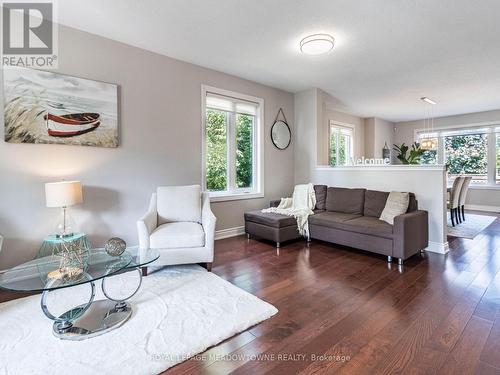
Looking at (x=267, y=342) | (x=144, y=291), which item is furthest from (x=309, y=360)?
(x=144, y=291)

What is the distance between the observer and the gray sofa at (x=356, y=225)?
3.07m

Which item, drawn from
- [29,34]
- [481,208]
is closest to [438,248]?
[481,208]

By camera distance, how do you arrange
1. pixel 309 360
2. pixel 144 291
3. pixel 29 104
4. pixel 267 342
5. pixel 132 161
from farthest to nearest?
pixel 132 161 < pixel 29 104 < pixel 144 291 < pixel 267 342 < pixel 309 360

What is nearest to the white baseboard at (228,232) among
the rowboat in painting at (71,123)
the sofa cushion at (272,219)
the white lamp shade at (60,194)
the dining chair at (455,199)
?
the sofa cushion at (272,219)

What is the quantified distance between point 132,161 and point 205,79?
5.58 feet

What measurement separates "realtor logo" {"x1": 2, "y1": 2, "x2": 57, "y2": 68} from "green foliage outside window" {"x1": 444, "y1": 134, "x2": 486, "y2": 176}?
30.0 ft

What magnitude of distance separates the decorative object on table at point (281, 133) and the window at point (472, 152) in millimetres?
4483

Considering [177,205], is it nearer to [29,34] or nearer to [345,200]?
[29,34]

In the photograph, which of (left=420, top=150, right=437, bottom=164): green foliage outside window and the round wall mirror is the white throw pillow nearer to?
the round wall mirror

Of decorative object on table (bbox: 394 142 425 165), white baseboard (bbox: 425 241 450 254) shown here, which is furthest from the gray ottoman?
decorative object on table (bbox: 394 142 425 165)

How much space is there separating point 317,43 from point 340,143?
456cm

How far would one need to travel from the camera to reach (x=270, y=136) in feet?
16.3

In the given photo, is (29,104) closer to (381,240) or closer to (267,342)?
(267,342)

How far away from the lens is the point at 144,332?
70.2 inches
